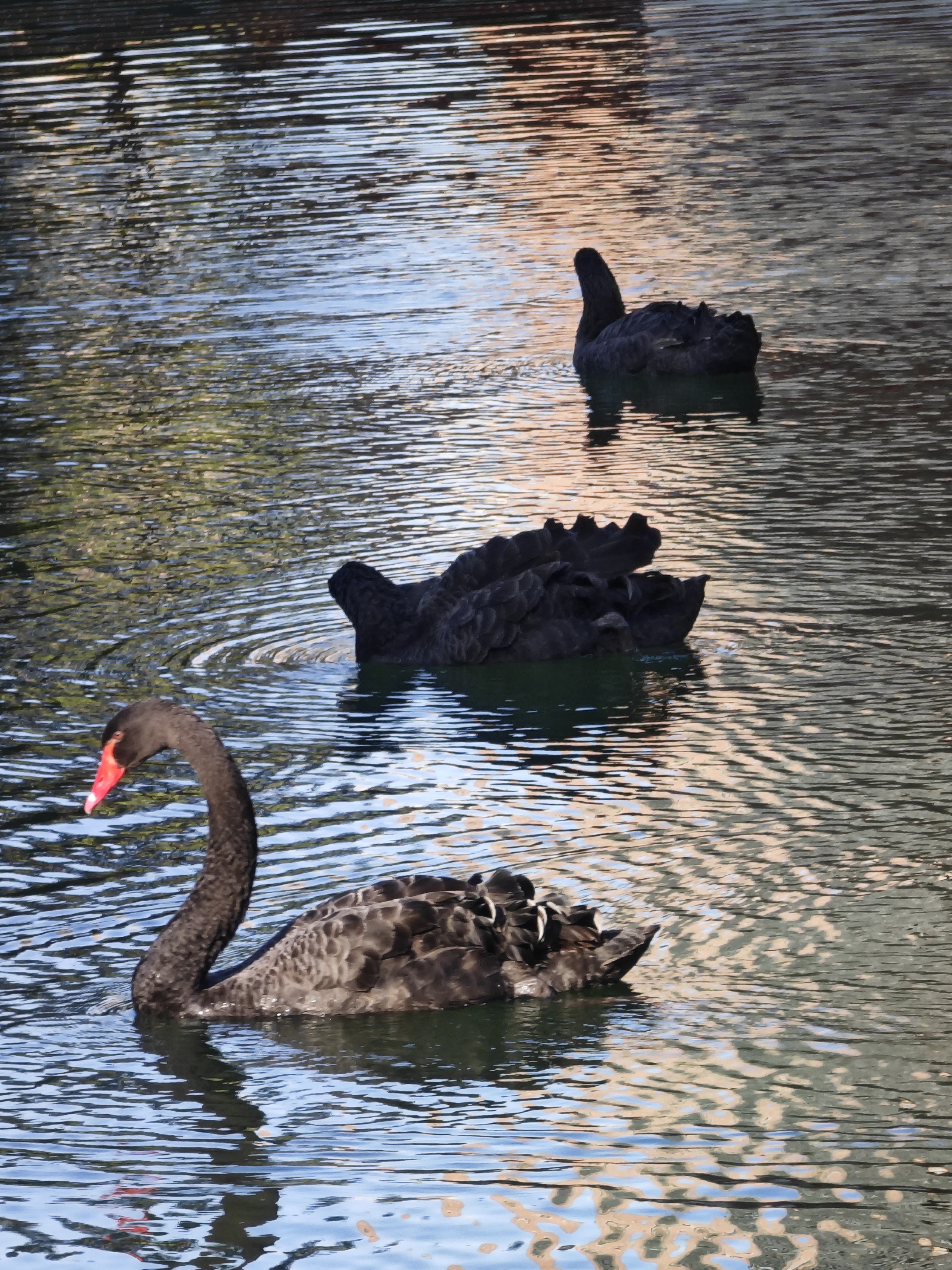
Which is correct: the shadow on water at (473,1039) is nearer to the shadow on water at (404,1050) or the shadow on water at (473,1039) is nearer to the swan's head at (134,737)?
the shadow on water at (404,1050)

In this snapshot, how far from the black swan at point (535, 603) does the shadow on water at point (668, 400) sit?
161 inches

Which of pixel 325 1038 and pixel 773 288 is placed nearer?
pixel 325 1038

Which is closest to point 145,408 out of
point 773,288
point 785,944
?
point 773,288

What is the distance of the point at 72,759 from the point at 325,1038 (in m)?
3.15

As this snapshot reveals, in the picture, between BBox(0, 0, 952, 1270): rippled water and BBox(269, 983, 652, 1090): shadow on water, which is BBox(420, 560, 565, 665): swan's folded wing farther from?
BBox(269, 983, 652, 1090): shadow on water

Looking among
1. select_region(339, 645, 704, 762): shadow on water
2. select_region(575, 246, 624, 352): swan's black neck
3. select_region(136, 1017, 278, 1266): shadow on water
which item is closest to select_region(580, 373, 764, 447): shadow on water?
select_region(575, 246, 624, 352): swan's black neck

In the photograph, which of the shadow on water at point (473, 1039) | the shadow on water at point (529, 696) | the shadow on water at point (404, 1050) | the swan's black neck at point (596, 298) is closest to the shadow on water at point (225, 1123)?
the shadow on water at point (404, 1050)

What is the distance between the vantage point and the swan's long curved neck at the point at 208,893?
7.39 metres

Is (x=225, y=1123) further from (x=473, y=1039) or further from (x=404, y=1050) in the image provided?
(x=473, y=1039)

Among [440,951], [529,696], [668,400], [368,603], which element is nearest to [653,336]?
[668,400]

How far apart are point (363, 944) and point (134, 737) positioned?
3.63ft

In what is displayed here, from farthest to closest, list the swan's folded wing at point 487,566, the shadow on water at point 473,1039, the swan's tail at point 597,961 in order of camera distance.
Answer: the swan's folded wing at point 487,566 < the swan's tail at point 597,961 < the shadow on water at point 473,1039

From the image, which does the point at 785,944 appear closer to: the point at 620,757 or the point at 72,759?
the point at 620,757

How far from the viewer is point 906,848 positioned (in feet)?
26.9
